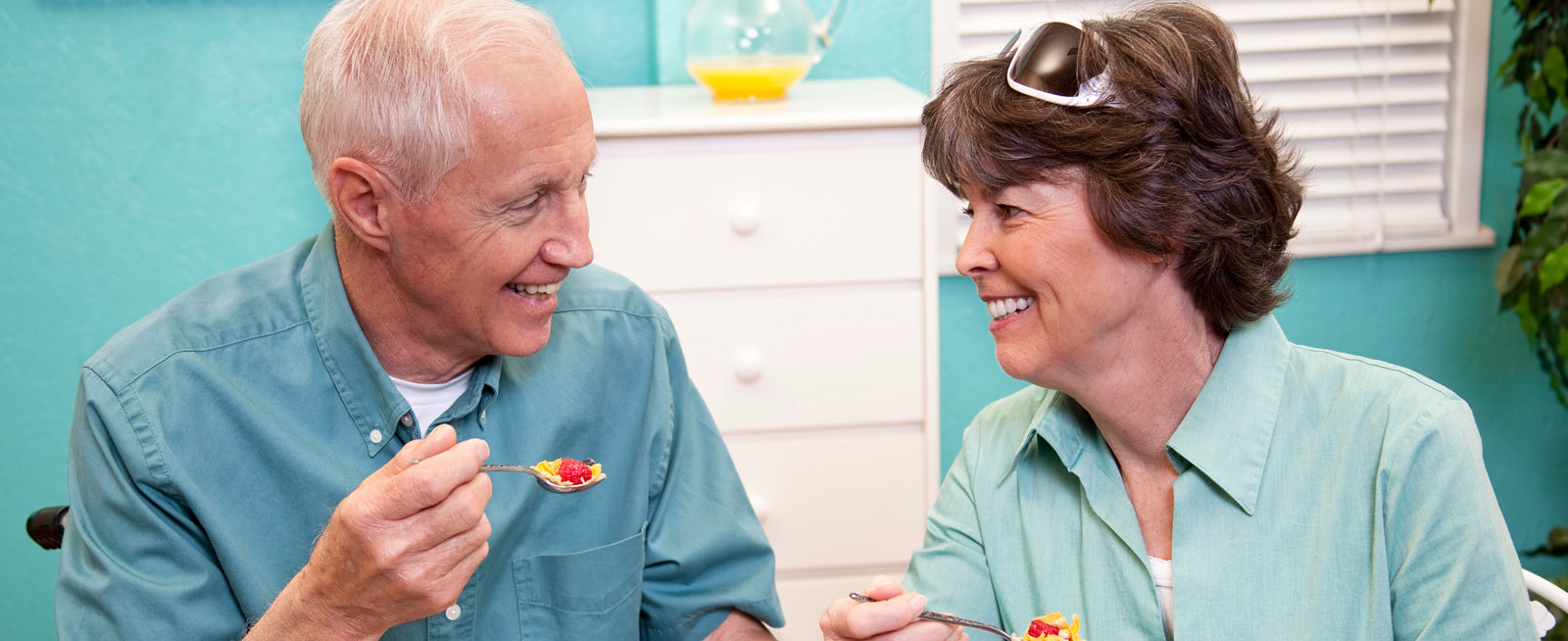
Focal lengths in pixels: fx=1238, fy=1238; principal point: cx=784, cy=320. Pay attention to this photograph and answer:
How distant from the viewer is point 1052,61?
1.34 m

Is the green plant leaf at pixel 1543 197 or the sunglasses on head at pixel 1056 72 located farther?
the green plant leaf at pixel 1543 197

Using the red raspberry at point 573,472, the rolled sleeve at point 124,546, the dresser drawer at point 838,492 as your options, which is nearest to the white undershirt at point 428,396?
the red raspberry at point 573,472

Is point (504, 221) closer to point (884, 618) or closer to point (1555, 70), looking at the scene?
point (884, 618)

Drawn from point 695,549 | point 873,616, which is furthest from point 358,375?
point 873,616

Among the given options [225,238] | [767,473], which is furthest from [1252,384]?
[225,238]

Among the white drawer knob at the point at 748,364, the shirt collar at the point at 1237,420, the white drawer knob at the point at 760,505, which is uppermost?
the shirt collar at the point at 1237,420

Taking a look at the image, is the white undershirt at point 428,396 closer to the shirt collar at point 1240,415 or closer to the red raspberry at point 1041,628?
the red raspberry at point 1041,628

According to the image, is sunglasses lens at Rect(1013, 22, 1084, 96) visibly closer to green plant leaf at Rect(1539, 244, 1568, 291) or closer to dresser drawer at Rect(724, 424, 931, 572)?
dresser drawer at Rect(724, 424, 931, 572)

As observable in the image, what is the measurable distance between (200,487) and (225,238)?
5.12 ft

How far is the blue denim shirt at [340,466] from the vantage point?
1355 mm

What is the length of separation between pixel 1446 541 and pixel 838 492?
1301 millimetres

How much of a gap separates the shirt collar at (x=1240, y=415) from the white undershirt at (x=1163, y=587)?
0.36ft

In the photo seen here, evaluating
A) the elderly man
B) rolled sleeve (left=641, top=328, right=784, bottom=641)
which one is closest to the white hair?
the elderly man

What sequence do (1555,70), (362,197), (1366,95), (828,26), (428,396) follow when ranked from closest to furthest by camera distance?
(362,197) → (428,396) → (1555,70) → (828,26) → (1366,95)
